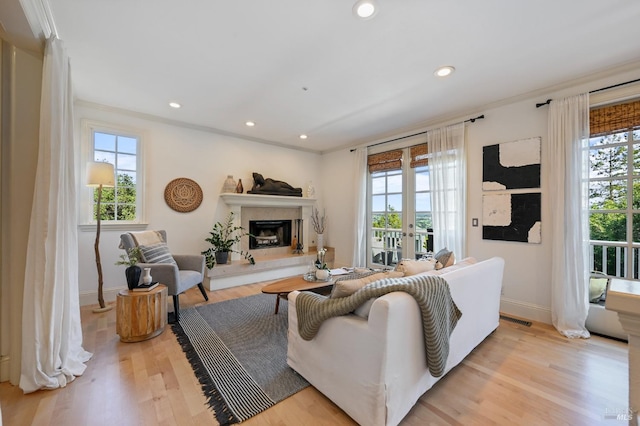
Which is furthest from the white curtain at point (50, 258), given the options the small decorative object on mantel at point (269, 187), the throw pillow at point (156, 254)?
the small decorative object on mantel at point (269, 187)

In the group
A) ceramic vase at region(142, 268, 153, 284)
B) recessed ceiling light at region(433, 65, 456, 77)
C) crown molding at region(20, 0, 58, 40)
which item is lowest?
ceramic vase at region(142, 268, 153, 284)

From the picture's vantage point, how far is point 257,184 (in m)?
4.58

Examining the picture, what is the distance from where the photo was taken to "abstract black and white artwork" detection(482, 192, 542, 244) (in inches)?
113

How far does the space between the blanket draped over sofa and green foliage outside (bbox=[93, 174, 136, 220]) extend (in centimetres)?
328

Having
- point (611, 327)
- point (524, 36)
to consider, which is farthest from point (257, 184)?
point (611, 327)

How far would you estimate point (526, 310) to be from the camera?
2926 mm

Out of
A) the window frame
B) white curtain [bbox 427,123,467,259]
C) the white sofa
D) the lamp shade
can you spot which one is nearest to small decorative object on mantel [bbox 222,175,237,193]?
the window frame

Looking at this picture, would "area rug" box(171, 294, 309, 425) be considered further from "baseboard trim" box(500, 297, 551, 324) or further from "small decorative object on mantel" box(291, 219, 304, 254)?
"baseboard trim" box(500, 297, 551, 324)

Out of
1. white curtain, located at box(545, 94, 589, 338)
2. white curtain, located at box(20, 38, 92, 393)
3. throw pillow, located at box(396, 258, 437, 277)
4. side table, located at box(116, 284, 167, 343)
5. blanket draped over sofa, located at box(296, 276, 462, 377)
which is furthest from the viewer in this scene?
white curtain, located at box(545, 94, 589, 338)

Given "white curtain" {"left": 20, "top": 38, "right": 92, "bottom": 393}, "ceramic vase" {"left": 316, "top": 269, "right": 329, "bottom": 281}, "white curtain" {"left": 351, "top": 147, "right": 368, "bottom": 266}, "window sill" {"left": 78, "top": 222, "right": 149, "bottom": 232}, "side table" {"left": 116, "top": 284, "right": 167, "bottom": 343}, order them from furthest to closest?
"white curtain" {"left": 351, "top": 147, "right": 368, "bottom": 266}, "window sill" {"left": 78, "top": 222, "right": 149, "bottom": 232}, "ceramic vase" {"left": 316, "top": 269, "right": 329, "bottom": 281}, "side table" {"left": 116, "top": 284, "right": 167, "bottom": 343}, "white curtain" {"left": 20, "top": 38, "right": 92, "bottom": 393}

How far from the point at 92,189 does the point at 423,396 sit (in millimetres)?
4220

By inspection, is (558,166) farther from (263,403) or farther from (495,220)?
(263,403)

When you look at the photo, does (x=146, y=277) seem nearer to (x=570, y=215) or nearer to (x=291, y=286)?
(x=291, y=286)

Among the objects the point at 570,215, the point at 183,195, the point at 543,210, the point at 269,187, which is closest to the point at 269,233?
the point at 269,187
